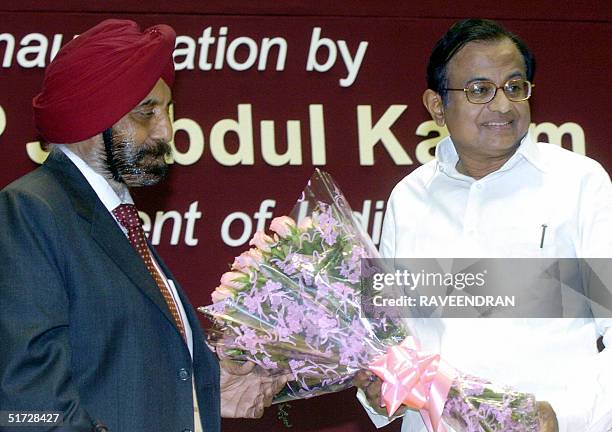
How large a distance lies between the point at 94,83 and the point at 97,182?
24 cm

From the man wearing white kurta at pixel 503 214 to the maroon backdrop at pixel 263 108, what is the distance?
1.44m

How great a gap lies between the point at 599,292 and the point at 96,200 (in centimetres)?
120

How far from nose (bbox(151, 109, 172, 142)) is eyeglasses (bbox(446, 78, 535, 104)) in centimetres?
78

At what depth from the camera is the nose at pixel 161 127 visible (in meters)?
2.52

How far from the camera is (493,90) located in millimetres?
2660

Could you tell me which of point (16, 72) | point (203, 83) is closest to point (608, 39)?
point (203, 83)

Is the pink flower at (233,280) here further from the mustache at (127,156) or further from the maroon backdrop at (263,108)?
the maroon backdrop at (263,108)

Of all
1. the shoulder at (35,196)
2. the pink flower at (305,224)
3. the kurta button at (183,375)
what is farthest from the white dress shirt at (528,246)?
the shoulder at (35,196)

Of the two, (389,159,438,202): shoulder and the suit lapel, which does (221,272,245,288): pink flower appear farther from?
(389,159,438,202): shoulder

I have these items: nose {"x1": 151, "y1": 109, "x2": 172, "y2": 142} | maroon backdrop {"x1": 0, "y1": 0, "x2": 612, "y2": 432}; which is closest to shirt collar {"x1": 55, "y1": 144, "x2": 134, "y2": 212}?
nose {"x1": 151, "y1": 109, "x2": 172, "y2": 142}

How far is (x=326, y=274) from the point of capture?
2416 mm

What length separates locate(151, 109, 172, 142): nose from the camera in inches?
99.0

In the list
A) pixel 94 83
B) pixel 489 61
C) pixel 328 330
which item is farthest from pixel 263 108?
pixel 328 330

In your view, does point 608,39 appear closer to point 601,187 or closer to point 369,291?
point 601,187
